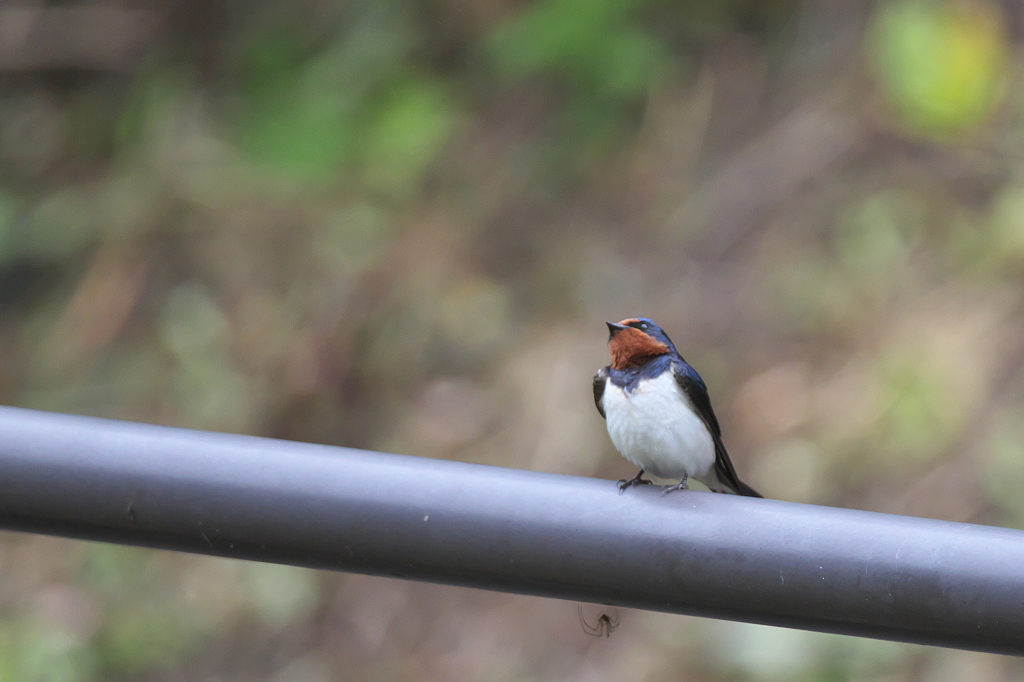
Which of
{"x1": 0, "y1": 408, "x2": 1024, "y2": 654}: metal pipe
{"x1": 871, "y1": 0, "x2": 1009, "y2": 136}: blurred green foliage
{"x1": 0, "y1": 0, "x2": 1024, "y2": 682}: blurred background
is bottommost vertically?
{"x1": 0, "y1": 0, "x2": 1024, "y2": 682}: blurred background

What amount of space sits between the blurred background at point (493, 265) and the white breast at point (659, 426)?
182 centimetres

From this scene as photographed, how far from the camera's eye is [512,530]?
1201 mm

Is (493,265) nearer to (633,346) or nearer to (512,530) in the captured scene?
(633,346)

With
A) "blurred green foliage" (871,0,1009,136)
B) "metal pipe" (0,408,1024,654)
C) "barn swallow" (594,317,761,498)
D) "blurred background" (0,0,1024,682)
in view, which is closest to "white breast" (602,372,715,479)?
"barn swallow" (594,317,761,498)

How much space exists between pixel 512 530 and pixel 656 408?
1.14 m

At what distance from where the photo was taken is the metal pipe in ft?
3.71

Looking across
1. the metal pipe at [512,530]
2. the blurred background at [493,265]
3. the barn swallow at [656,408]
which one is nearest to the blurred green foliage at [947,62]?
the blurred background at [493,265]

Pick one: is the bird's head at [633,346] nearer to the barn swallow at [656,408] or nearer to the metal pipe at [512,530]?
the barn swallow at [656,408]

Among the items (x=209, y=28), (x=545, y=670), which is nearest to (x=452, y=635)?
(x=545, y=670)

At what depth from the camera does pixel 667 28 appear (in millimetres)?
5664

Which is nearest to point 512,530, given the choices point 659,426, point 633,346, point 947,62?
point 659,426

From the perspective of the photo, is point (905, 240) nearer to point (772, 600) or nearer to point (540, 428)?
point (540, 428)

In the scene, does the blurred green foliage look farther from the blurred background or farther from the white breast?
the white breast

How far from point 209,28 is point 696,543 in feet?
20.7
